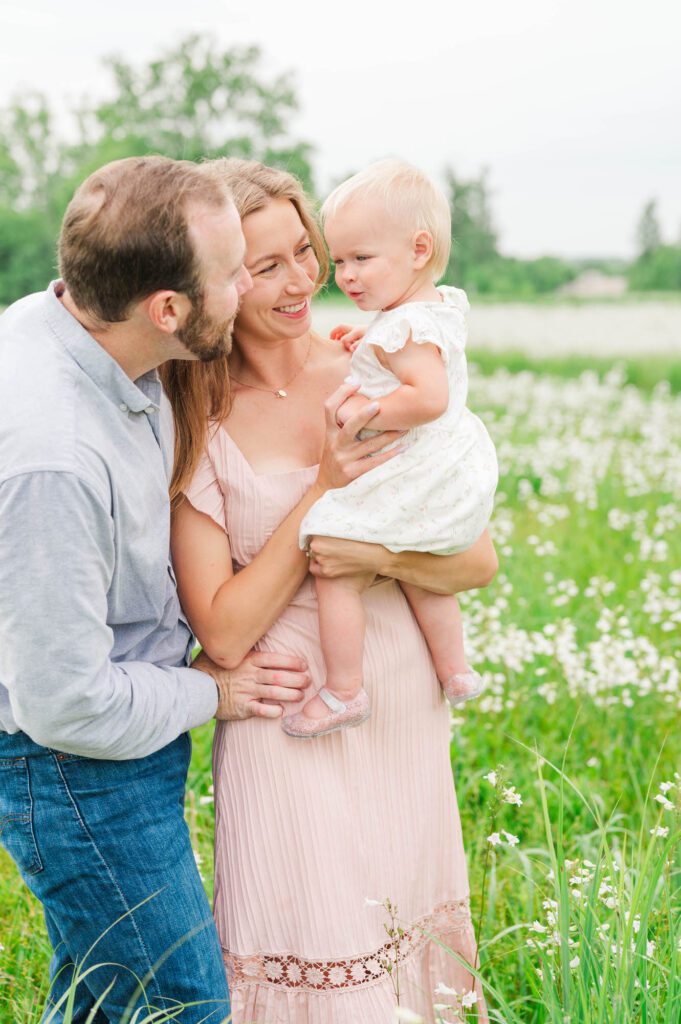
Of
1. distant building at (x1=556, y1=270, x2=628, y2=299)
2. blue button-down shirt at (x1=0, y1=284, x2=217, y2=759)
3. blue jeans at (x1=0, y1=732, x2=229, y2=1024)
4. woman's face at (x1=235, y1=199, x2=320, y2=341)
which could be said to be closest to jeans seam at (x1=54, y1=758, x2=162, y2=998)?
blue jeans at (x1=0, y1=732, x2=229, y2=1024)

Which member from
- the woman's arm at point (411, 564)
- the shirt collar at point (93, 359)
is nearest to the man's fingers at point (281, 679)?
the woman's arm at point (411, 564)

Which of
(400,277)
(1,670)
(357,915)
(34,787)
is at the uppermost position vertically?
(400,277)

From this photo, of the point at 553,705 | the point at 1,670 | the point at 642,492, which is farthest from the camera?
the point at 642,492

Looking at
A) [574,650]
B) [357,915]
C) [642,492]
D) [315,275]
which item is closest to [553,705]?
[574,650]

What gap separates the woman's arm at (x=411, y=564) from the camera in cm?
248

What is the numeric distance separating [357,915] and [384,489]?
1.00m

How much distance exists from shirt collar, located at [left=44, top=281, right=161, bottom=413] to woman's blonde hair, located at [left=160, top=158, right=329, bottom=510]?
0.38 m

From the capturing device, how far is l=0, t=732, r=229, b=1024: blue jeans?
216 cm

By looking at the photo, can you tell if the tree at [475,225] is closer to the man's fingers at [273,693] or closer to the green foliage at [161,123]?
the green foliage at [161,123]

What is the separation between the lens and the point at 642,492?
7.48 metres

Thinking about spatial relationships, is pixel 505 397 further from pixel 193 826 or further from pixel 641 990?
pixel 641 990

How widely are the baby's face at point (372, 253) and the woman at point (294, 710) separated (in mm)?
83

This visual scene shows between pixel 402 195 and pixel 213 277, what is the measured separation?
75 centimetres

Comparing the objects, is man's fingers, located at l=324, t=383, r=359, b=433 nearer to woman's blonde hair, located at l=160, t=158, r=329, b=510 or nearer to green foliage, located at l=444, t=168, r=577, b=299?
woman's blonde hair, located at l=160, t=158, r=329, b=510
